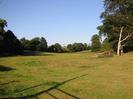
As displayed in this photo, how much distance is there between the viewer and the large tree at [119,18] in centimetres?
4503

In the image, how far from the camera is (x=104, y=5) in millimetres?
47188

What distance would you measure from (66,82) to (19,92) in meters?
4.72

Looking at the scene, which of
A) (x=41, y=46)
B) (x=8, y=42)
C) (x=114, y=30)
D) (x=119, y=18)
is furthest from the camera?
(x=41, y=46)

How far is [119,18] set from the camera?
44875mm

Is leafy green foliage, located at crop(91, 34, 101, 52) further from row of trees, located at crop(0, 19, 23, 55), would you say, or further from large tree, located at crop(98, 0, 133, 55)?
large tree, located at crop(98, 0, 133, 55)

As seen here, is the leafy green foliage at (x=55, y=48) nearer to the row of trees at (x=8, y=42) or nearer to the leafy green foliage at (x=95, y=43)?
the leafy green foliage at (x=95, y=43)

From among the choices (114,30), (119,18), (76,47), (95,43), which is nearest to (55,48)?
(76,47)

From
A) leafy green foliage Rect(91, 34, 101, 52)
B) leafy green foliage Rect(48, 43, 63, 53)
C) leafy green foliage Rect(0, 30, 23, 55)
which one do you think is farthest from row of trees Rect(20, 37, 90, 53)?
leafy green foliage Rect(0, 30, 23, 55)

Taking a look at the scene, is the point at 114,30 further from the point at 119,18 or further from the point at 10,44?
the point at 10,44

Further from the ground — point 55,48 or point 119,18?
point 119,18

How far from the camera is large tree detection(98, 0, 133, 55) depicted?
4503 cm

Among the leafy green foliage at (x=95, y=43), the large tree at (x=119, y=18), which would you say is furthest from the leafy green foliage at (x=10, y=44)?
the leafy green foliage at (x=95, y=43)

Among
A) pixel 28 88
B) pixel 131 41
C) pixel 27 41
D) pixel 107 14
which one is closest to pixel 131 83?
pixel 28 88

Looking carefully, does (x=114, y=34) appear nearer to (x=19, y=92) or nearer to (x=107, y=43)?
(x=107, y=43)
